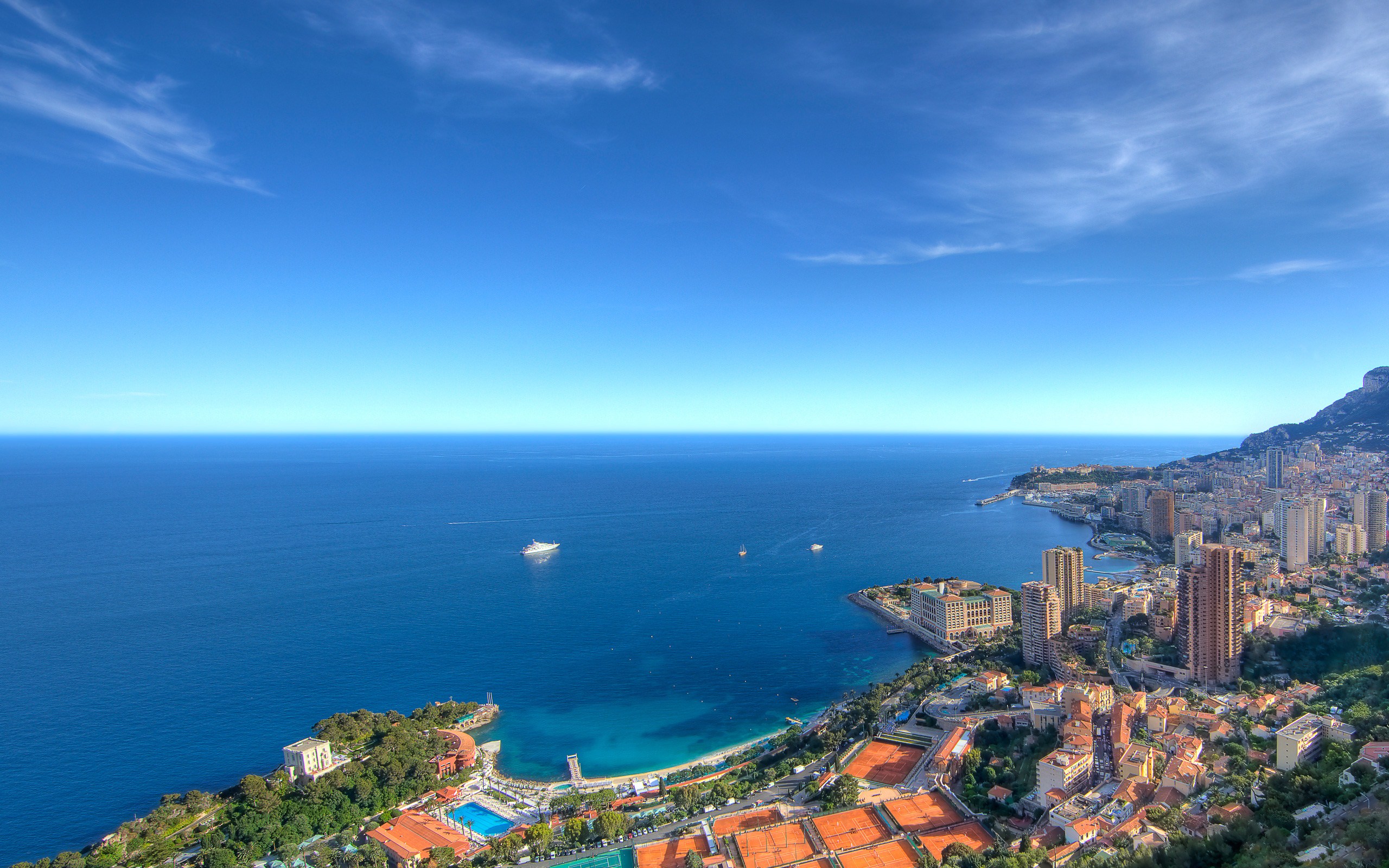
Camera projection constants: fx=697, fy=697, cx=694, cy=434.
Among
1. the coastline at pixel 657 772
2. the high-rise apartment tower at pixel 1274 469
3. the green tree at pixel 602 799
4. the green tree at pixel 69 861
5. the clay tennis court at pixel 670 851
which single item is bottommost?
the coastline at pixel 657 772

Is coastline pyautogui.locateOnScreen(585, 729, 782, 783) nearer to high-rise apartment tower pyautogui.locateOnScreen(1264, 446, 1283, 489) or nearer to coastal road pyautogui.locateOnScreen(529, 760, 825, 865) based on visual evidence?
coastal road pyautogui.locateOnScreen(529, 760, 825, 865)

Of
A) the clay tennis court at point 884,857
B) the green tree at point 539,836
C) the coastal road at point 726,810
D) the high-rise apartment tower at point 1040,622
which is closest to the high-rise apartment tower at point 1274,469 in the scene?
the high-rise apartment tower at point 1040,622

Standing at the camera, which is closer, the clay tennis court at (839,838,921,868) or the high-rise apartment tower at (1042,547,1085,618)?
the clay tennis court at (839,838,921,868)

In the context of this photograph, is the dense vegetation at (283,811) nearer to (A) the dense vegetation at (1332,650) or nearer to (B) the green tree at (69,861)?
(B) the green tree at (69,861)

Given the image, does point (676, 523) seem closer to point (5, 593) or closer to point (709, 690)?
A: point (709, 690)

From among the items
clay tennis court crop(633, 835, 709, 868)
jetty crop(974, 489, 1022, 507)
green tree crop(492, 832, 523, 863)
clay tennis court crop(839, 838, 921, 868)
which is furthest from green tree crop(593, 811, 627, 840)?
jetty crop(974, 489, 1022, 507)

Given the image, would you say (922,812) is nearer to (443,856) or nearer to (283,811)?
(443,856)

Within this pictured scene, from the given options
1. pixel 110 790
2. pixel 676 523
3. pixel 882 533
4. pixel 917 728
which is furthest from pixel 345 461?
pixel 917 728
